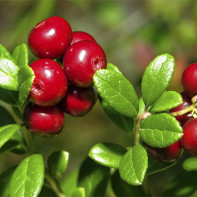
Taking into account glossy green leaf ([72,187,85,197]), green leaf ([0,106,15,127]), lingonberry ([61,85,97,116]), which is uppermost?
lingonberry ([61,85,97,116])

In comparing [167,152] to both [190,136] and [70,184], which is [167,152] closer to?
[190,136]

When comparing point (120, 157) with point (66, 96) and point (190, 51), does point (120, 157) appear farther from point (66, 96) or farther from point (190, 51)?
point (190, 51)

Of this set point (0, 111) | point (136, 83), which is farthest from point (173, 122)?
point (136, 83)

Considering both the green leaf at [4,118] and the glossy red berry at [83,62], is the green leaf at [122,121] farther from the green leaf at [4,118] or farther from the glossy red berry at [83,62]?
the green leaf at [4,118]

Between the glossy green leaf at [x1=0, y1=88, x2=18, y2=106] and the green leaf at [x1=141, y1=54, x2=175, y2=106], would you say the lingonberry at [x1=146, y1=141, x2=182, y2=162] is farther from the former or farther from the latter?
the glossy green leaf at [x1=0, y1=88, x2=18, y2=106]

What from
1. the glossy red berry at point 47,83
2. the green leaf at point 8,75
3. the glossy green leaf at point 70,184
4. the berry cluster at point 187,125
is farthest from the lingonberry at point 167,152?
the glossy green leaf at point 70,184

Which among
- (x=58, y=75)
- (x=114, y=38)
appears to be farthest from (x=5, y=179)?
(x=114, y=38)

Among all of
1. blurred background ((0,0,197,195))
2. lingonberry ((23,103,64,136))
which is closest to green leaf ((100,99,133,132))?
lingonberry ((23,103,64,136))
